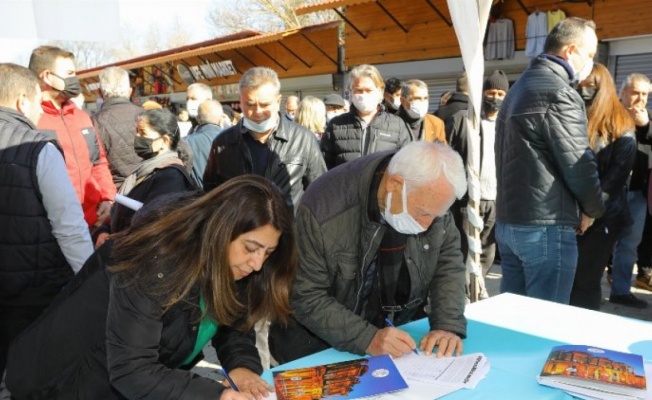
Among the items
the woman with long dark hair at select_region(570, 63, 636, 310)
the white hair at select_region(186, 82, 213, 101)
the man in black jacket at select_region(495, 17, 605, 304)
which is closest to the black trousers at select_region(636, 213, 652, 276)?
the woman with long dark hair at select_region(570, 63, 636, 310)

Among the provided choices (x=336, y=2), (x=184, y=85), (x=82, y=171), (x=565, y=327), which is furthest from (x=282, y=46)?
(x=565, y=327)

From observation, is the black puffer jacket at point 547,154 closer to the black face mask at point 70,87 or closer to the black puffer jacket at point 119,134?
the black face mask at point 70,87

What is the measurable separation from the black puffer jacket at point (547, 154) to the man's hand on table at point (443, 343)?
1124mm

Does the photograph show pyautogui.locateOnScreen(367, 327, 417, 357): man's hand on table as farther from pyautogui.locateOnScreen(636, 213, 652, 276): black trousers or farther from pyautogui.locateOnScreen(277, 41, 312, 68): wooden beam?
pyautogui.locateOnScreen(277, 41, 312, 68): wooden beam

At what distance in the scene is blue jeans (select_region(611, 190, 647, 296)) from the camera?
4477 mm

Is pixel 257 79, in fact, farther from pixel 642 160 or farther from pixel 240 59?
pixel 240 59

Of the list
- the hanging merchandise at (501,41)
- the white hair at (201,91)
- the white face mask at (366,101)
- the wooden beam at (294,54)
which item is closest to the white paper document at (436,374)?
the white face mask at (366,101)

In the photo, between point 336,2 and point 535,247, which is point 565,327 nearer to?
point 535,247

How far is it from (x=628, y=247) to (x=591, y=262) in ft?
4.52

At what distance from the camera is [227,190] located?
1609mm

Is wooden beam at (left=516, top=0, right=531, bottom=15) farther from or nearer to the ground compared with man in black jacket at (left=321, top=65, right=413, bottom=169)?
farther from the ground

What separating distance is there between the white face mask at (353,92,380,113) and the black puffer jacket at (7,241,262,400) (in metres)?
2.49

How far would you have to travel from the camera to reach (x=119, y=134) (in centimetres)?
389

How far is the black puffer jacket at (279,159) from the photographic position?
317cm
